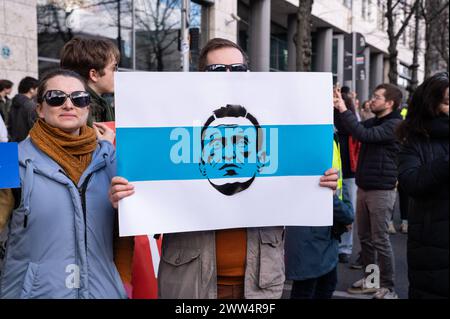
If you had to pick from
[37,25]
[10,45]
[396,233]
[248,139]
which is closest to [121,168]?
[248,139]

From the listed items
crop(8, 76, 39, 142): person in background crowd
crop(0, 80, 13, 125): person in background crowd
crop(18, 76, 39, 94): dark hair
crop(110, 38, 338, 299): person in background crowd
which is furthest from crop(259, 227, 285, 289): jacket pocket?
crop(0, 80, 13, 125): person in background crowd

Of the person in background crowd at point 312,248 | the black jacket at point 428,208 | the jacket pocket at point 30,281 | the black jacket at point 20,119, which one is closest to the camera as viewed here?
the jacket pocket at point 30,281

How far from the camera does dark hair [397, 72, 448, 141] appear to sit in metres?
2.69

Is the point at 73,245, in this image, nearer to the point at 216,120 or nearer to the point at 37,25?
the point at 216,120

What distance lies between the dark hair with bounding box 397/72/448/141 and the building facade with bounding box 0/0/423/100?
756cm

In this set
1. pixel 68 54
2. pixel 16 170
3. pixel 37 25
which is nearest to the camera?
pixel 16 170

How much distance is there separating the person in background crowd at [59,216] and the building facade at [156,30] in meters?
7.27

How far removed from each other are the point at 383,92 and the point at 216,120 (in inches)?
133

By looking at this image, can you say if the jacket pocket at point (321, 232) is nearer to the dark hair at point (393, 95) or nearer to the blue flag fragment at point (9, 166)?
the blue flag fragment at point (9, 166)

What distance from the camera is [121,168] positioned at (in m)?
2.18

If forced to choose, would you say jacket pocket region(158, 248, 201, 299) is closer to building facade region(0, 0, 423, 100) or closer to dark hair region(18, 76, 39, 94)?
dark hair region(18, 76, 39, 94)

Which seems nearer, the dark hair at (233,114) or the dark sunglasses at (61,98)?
the dark sunglasses at (61,98)

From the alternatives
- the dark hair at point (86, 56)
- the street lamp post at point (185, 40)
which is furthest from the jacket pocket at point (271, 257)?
the street lamp post at point (185, 40)

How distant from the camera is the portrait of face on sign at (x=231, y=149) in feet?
7.45
